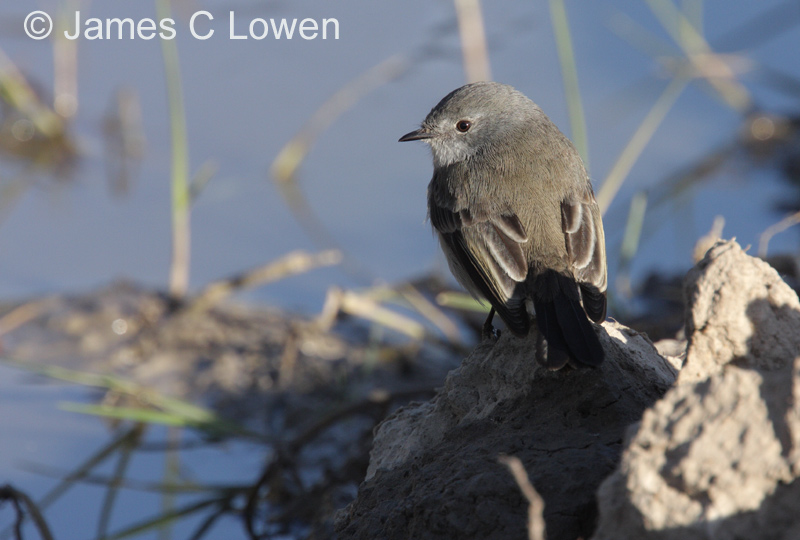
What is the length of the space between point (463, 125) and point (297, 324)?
2309 millimetres

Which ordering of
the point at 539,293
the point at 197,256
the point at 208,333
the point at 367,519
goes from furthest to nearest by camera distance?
the point at 197,256, the point at 208,333, the point at 539,293, the point at 367,519

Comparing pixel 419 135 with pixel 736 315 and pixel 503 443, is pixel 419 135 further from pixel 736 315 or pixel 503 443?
pixel 736 315

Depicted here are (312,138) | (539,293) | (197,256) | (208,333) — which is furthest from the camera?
(312,138)

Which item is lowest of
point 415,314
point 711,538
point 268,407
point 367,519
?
point 711,538

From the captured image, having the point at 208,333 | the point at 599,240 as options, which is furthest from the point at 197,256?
the point at 599,240

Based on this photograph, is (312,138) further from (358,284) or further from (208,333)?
(208,333)

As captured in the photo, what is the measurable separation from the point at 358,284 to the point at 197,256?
1595 millimetres

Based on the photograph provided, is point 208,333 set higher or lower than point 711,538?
higher

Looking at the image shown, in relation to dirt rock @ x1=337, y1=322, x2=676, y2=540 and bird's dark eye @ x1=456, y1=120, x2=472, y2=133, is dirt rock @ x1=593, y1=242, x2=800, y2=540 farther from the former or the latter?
bird's dark eye @ x1=456, y1=120, x2=472, y2=133

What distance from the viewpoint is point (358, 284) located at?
775 cm

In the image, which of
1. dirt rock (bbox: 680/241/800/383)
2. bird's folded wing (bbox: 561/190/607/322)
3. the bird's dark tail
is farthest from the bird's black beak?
dirt rock (bbox: 680/241/800/383)

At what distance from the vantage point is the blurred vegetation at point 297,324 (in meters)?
4.96

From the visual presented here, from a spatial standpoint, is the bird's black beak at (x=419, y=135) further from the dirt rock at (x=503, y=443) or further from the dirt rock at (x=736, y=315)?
the dirt rock at (x=736, y=315)

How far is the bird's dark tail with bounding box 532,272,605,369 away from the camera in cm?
298
